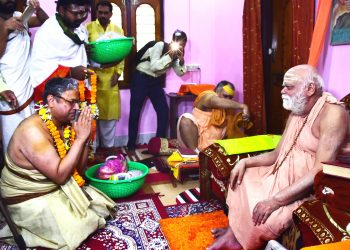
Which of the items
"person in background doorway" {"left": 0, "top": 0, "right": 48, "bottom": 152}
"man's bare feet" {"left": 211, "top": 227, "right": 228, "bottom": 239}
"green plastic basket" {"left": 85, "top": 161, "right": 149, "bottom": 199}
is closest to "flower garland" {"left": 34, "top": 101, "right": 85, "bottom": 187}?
"green plastic basket" {"left": 85, "top": 161, "right": 149, "bottom": 199}

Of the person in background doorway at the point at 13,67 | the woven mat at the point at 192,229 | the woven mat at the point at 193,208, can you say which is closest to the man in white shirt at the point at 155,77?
the person in background doorway at the point at 13,67

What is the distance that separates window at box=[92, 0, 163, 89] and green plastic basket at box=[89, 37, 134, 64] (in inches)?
53.2

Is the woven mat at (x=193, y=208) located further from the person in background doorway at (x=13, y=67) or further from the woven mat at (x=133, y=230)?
the person in background doorway at (x=13, y=67)

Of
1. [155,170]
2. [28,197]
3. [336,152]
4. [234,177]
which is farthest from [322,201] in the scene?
[155,170]

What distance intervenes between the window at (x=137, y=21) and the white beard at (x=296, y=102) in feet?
9.95

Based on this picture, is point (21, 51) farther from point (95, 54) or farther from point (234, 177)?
point (234, 177)

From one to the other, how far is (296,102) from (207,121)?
1.64 metres

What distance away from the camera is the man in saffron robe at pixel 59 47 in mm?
3016

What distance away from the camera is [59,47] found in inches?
120

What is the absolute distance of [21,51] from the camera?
9.82 feet

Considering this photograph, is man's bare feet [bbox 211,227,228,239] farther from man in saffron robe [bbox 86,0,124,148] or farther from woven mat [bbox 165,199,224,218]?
man in saffron robe [bbox 86,0,124,148]

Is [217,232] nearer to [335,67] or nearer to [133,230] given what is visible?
[133,230]

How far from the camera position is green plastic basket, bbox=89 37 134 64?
126 inches

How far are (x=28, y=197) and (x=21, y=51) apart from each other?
1.39m
